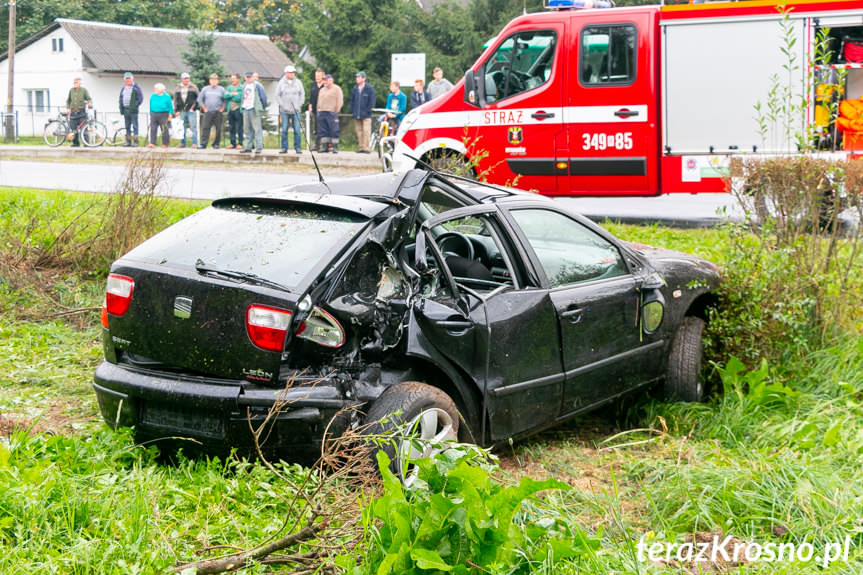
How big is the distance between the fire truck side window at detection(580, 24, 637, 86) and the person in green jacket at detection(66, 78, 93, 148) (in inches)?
798

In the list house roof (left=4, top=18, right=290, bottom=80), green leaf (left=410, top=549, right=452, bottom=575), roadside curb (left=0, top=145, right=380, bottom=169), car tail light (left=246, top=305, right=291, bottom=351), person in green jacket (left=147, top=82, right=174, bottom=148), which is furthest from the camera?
house roof (left=4, top=18, right=290, bottom=80)

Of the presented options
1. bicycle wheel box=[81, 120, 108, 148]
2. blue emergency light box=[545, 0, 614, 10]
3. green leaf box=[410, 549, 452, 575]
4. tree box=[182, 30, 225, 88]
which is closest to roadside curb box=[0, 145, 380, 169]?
bicycle wheel box=[81, 120, 108, 148]

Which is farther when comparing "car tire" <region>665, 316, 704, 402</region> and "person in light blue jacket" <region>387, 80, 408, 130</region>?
"person in light blue jacket" <region>387, 80, 408, 130</region>

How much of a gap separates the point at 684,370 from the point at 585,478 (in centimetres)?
148

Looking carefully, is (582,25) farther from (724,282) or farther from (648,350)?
(648,350)

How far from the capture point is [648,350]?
580 cm

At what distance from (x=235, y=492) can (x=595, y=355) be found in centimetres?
221

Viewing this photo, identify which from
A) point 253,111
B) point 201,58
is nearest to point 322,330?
point 253,111

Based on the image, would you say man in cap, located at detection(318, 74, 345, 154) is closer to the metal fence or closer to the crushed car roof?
the metal fence

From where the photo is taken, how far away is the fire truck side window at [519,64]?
11812mm

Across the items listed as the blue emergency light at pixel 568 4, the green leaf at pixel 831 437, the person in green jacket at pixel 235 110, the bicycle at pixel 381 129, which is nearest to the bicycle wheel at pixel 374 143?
the bicycle at pixel 381 129

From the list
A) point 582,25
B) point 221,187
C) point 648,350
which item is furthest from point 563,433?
point 221,187

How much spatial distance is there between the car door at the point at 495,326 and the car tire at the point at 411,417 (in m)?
0.25

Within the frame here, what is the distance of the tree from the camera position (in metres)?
39.9
